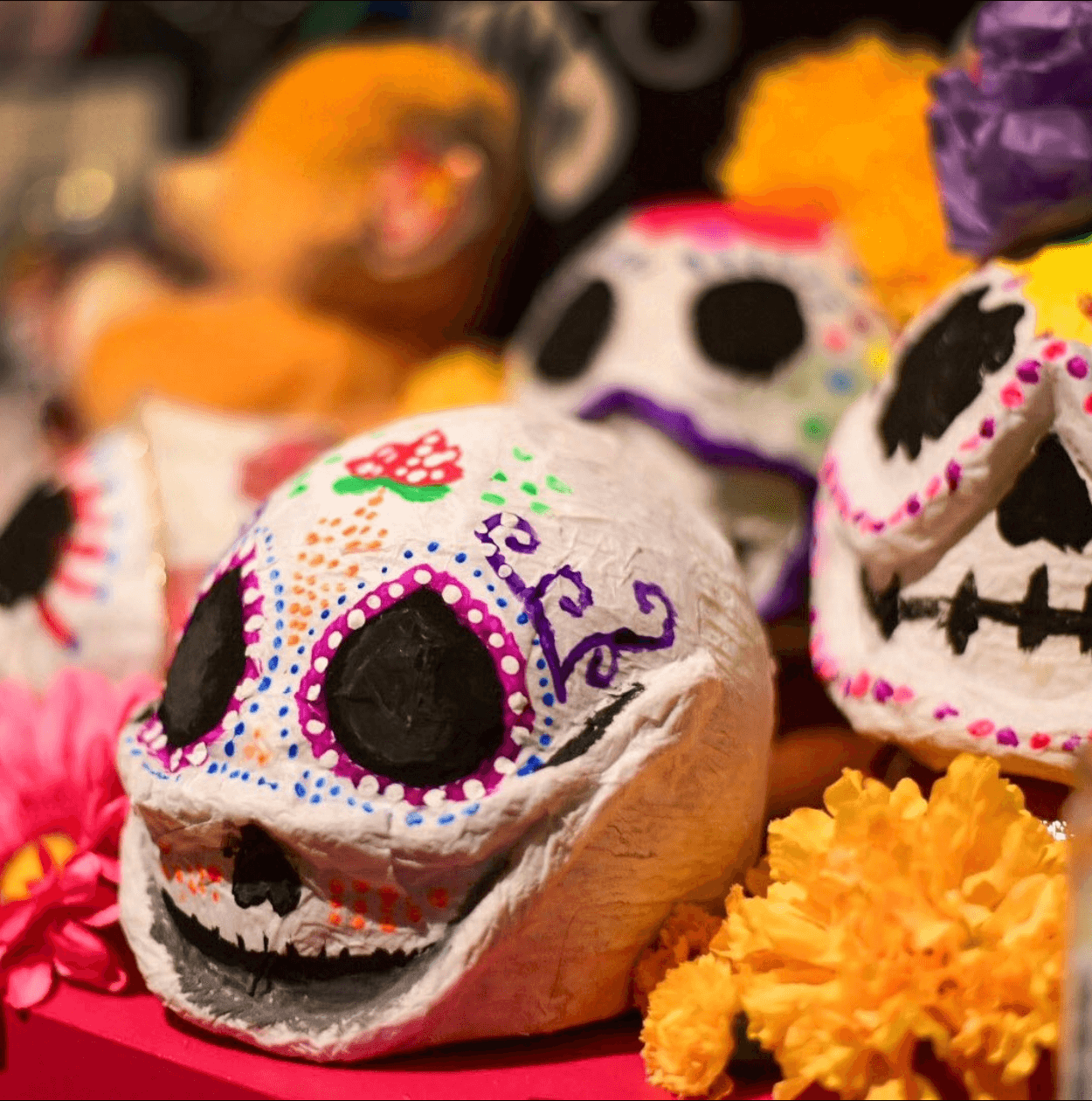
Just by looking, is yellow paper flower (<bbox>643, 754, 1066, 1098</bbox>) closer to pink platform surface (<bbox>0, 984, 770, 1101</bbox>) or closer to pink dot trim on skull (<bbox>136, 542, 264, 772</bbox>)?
pink platform surface (<bbox>0, 984, 770, 1101</bbox>)

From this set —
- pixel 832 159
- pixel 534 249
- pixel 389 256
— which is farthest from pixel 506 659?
pixel 534 249

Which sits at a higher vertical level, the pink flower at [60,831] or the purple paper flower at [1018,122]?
the purple paper flower at [1018,122]

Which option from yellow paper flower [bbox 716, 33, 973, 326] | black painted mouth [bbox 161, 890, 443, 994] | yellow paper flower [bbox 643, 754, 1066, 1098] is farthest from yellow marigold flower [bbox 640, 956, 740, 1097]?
yellow paper flower [bbox 716, 33, 973, 326]

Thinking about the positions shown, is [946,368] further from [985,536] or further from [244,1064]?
[244,1064]

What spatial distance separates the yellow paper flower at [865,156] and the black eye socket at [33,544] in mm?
608

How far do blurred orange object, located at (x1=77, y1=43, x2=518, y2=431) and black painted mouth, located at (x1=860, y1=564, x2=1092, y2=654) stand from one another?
0.66 metres

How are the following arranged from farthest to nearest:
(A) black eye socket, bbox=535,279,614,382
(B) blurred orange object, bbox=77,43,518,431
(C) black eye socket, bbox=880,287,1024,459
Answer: (B) blurred orange object, bbox=77,43,518,431
(A) black eye socket, bbox=535,279,614,382
(C) black eye socket, bbox=880,287,1024,459

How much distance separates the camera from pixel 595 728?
609 millimetres

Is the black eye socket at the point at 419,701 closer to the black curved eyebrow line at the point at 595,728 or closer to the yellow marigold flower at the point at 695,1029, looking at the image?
the black curved eyebrow line at the point at 595,728

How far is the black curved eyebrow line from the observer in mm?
601

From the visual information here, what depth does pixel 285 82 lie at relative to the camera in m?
1.38

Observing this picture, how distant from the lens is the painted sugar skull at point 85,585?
0.89 m

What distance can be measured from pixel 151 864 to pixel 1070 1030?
1.46 ft

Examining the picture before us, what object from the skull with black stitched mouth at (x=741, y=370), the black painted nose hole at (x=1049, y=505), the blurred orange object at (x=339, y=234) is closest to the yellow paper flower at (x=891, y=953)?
the black painted nose hole at (x=1049, y=505)
